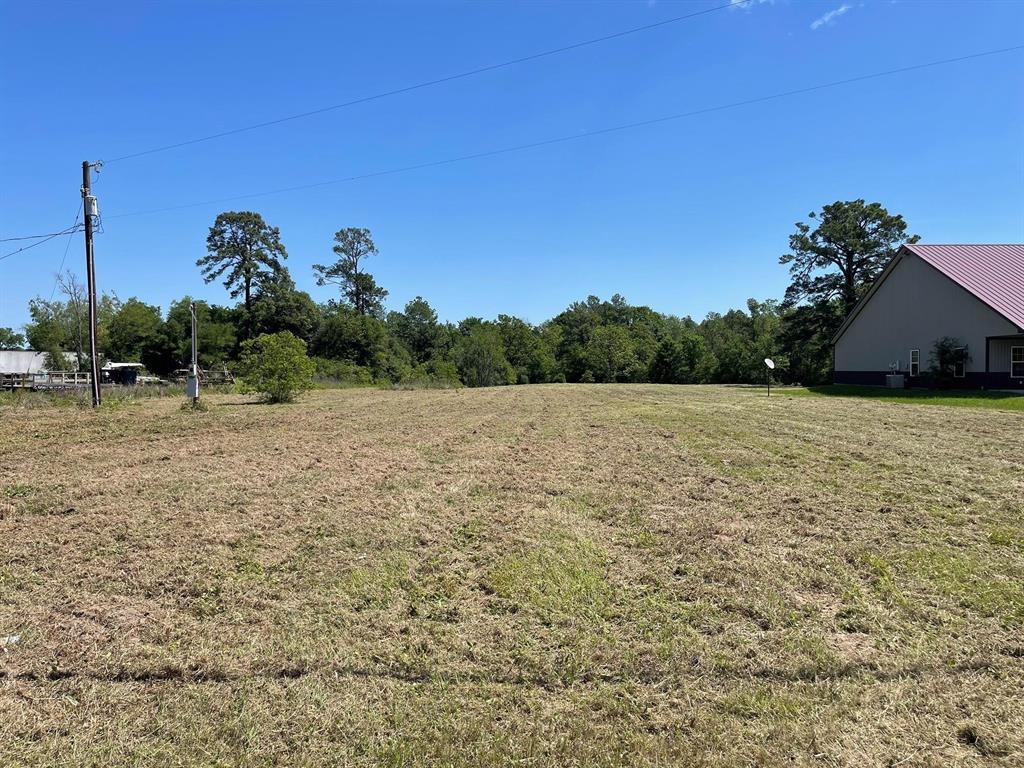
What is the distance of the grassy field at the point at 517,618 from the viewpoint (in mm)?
2402

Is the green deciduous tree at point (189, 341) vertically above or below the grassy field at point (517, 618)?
above

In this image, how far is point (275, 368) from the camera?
24.4 m

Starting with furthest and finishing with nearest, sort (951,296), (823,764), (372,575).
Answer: (951,296) < (372,575) < (823,764)

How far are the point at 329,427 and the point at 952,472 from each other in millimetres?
12076

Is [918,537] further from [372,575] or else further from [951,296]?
[951,296]

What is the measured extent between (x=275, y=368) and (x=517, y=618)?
23.3 meters

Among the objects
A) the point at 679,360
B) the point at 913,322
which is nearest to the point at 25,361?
the point at 679,360

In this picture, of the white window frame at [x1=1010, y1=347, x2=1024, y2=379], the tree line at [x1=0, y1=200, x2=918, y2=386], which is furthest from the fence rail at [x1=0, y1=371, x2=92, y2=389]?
the white window frame at [x1=1010, y1=347, x2=1024, y2=379]

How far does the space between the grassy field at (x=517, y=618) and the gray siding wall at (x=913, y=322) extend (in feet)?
71.4

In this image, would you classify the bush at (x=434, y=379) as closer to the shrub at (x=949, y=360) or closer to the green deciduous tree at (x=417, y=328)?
the green deciduous tree at (x=417, y=328)

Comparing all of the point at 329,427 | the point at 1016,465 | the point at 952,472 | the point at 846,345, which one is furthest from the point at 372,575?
the point at 846,345

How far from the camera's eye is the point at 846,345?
3325 cm

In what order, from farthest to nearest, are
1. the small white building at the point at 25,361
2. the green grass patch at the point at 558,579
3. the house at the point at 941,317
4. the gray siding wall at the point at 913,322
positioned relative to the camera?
the small white building at the point at 25,361
the gray siding wall at the point at 913,322
the house at the point at 941,317
the green grass patch at the point at 558,579

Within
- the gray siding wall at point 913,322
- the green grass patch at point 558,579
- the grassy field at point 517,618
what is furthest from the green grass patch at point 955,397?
the green grass patch at point 558,579
